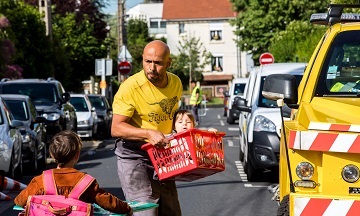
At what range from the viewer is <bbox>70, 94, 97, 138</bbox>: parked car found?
31.1 metres

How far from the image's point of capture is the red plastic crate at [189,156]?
7.06 m

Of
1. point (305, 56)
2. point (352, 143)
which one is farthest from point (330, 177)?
point (305, 56)

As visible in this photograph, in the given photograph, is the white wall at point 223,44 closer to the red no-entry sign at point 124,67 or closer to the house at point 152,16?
the house at point 152,16

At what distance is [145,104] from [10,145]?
9.36 meters

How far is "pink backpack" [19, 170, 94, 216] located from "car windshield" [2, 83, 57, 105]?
19.2m

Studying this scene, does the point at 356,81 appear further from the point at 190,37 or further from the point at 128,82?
the point at 190,37

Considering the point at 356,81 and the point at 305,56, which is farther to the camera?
the point at 305,56

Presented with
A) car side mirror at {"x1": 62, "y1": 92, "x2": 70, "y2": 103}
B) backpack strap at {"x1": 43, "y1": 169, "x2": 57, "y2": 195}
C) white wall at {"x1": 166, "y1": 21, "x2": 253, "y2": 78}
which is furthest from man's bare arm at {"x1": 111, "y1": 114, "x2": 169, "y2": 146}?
white wall at {"x1": 166, "y1": 21, "x2": 253, "y2": 78}

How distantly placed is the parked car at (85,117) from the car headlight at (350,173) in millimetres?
24058

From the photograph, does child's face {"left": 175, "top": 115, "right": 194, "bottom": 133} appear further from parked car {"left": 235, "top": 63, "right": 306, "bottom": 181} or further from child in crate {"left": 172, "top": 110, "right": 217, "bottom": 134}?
parked car {"left": 235, "top": 63, "right": 306, "bottom": 181}

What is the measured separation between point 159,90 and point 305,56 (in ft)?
85.6

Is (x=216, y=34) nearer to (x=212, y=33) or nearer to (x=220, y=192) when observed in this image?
(x=212, y=33)

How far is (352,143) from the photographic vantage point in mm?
6969

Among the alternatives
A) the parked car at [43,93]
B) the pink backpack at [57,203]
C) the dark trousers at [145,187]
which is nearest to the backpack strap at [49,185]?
the pink backpack at [57,203]
